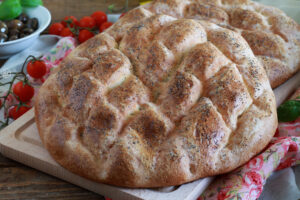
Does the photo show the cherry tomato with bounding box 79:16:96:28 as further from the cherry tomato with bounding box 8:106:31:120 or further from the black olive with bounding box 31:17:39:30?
the cherry tomato with bounding box 8:106:31:120

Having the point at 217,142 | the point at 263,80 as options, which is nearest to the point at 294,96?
the point at 263,80

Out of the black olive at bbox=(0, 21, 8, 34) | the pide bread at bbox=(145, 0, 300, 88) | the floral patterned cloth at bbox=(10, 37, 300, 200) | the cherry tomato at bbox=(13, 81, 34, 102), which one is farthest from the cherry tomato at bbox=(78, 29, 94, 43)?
the floral patterned cloth at bbox=(10, 37, 300, 200)

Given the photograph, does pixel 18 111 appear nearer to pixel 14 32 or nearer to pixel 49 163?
pixel 49 163

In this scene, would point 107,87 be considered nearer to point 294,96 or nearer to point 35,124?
point 35,124

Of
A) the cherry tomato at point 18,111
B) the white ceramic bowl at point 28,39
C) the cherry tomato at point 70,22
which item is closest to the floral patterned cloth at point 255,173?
the cherry tomato at point 18,111

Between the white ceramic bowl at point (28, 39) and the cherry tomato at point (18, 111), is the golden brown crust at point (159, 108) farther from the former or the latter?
the white ceramic bowl at point (28, 39)
